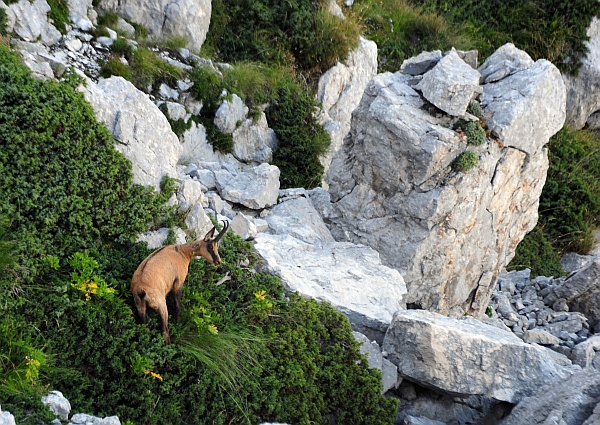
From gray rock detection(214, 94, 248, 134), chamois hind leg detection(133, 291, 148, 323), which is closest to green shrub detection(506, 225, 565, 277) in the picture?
gray rock detection(214, 94, 248, 134)

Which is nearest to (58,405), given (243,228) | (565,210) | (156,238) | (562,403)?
(156,238)

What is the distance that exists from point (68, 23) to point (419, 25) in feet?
39.0

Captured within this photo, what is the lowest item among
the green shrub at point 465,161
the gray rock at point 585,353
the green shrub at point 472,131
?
the gray rock at point 585,353

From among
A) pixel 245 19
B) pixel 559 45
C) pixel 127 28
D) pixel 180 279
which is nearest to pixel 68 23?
pixel 127 28

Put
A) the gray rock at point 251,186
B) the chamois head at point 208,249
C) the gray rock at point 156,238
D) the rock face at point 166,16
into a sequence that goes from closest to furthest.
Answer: the chamois head at point 208,249 → the gray rock at point 156,238 → the gray rock at point 251,186 → the rock face at point 166,16

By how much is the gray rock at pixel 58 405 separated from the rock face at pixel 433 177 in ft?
19.7

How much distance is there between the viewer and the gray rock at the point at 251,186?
9586mm

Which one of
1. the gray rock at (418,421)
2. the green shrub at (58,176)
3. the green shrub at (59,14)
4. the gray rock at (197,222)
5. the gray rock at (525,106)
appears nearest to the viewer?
the green shrub at (58,176)

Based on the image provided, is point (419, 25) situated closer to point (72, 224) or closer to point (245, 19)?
point (245, 19)

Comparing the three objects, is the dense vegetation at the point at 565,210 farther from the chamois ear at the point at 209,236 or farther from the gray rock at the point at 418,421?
the chamois ear at the point at 209,236

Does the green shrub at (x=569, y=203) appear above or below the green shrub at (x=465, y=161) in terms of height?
below

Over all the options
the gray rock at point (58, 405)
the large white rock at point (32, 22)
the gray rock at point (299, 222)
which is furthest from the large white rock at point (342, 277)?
the large white rock at point (32, 22)

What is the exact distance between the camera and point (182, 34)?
1338cm

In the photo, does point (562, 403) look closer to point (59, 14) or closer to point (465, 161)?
point (465, 161)
